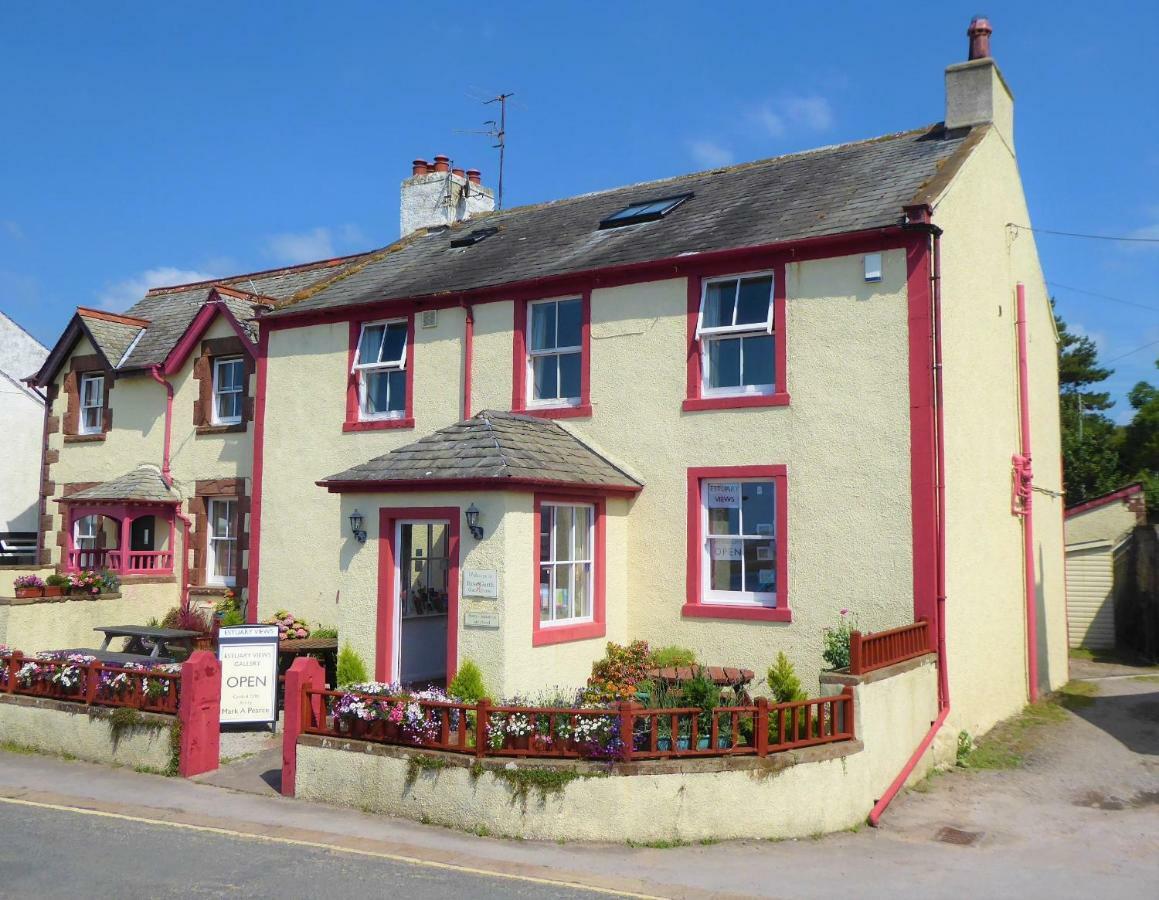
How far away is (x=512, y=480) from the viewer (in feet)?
36.0

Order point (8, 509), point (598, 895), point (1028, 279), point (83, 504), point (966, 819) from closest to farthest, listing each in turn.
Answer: point (598, 895), point (966, 819), point (1028, 279), point (83, 504), point (8, 509)

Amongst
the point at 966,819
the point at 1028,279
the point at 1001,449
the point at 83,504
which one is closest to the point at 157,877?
the point at 966,819

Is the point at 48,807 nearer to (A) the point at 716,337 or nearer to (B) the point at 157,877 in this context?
(B) the point at 157,877

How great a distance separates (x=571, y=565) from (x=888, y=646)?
12.8 feet

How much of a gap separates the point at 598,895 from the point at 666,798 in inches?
54.2

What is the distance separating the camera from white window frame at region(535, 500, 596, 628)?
38.8 ft

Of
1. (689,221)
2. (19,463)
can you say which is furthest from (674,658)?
(19,463)

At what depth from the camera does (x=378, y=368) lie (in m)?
15.7

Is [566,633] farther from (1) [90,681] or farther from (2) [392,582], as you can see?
(1) [90,681]

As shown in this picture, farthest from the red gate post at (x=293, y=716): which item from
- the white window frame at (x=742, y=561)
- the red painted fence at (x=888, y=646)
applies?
the red painted fence at (x=888, y=646)

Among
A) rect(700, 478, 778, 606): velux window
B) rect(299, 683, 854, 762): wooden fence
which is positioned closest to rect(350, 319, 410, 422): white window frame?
rect(700, 478, 778, 606): velux window

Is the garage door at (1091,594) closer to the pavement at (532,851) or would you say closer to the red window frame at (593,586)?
the pavement at (532,851)

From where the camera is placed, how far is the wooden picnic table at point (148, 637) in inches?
606

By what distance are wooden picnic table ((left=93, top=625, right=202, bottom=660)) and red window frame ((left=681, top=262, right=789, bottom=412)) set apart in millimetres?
8526
